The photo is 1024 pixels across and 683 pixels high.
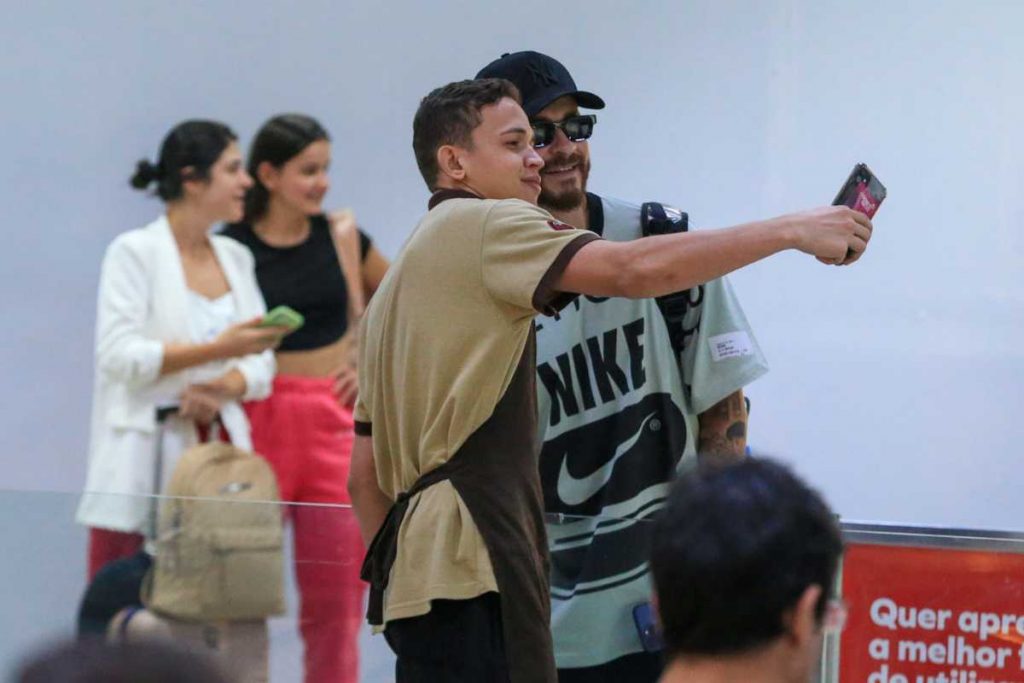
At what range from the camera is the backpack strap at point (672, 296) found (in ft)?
11.4

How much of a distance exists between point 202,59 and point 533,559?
8.90 feet

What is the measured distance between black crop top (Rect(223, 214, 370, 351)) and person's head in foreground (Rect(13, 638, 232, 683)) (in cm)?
379

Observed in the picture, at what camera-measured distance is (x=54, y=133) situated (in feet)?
16.9

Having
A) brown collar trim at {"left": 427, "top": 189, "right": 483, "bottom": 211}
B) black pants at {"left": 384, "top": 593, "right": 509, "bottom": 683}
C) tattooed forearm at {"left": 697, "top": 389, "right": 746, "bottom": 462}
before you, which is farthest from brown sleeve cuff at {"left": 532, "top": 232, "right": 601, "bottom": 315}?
tattooed forearm at {"left": 697, "top": 389, "right": 746, "bottom": 462}

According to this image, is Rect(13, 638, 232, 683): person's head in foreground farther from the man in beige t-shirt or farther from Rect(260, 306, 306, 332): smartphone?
Rect(260, 306, 306, 332): smartphone

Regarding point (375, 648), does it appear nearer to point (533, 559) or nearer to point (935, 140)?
point (533, 559)

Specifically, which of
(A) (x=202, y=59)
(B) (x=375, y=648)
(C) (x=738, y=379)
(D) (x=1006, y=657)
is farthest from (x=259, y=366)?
(D) (x=1006, y=657)

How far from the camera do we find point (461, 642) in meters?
2.77

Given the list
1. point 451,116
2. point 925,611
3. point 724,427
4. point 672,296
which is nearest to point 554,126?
point 672,296

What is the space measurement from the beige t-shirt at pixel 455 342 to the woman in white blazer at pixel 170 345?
2022 millimetres

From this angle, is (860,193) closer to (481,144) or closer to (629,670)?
(481,144)

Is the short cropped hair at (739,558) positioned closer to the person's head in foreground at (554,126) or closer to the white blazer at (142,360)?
the person's head in foreground at (554,126)

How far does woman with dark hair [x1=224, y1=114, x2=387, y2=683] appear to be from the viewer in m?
4.89

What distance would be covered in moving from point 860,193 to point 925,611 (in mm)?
1082
